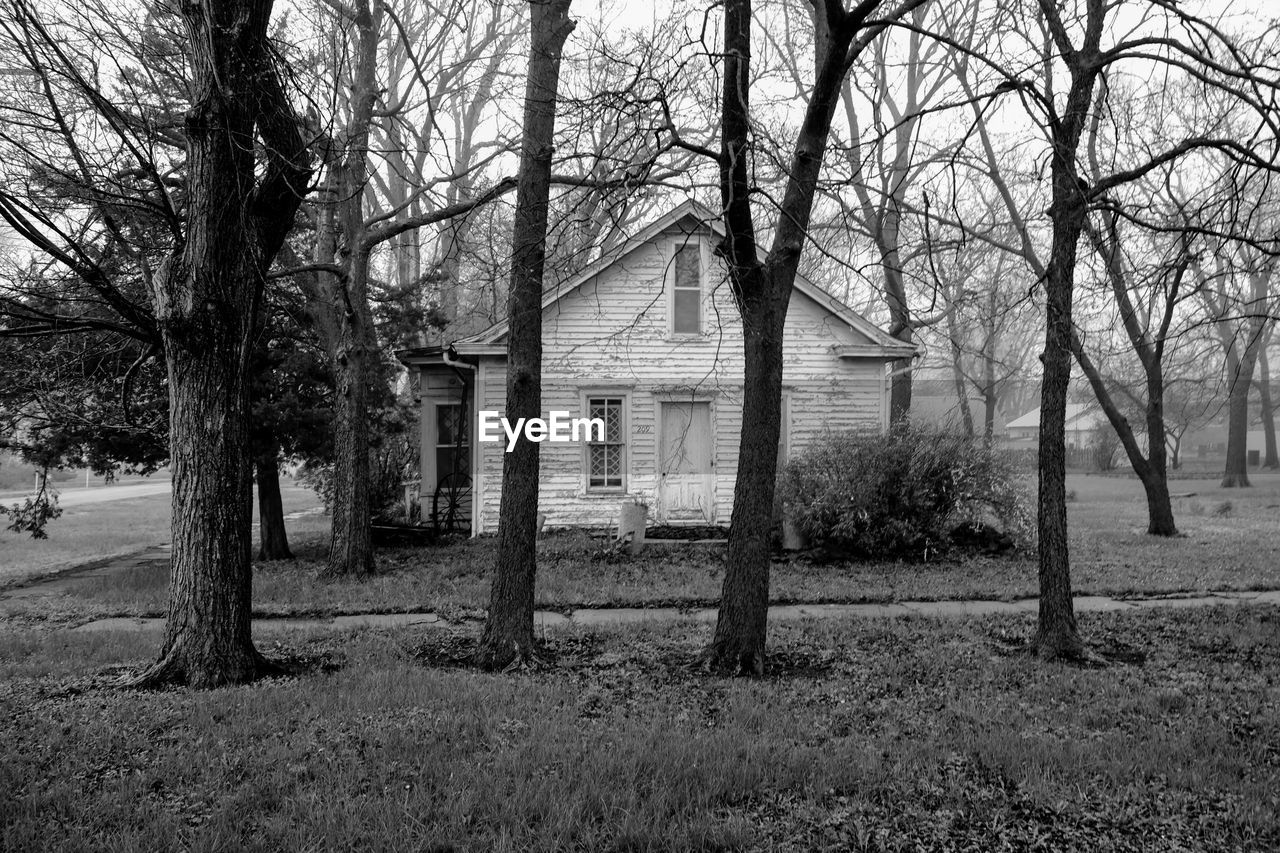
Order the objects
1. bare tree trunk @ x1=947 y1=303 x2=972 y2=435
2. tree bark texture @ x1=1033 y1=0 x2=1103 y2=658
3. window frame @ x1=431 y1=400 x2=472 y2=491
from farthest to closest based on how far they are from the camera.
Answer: window frame @ x1=431 y1=400 x2=472 y2=491 → bare tree trunk @ x1=947 y1=303 x2=972 y2=435 → tree bark texture @ x1=1033 y1=0 x2=1103 y2=658

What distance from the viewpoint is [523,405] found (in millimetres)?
7090

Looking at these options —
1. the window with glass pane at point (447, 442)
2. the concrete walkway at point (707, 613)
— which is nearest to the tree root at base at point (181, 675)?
the concrete walkway at point (707, 613)

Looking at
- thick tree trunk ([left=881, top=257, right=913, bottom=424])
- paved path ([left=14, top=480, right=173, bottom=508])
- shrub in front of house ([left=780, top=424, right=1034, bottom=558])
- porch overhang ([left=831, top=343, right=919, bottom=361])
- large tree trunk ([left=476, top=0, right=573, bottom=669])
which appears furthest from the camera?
paved path ([left=14, top=480, right=173, bottom=508])

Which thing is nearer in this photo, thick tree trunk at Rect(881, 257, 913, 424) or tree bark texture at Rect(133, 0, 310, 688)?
tree bark texture at Rect(133, 0, 310, 688)

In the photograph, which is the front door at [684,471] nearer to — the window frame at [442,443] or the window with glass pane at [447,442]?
the window frame at [442,443]

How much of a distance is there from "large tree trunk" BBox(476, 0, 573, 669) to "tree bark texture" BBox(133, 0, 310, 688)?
1.81 meters

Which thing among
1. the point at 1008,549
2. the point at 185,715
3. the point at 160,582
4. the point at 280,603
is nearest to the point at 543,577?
the point at 280,603

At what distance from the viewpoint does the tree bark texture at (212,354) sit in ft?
20.5

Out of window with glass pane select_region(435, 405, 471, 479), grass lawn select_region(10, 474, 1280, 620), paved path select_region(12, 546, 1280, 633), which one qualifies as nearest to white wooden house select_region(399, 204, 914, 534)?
grass lawn select_region(10, 474, 1280, 620)

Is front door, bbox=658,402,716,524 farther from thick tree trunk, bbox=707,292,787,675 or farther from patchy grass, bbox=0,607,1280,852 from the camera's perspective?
thick tree trunk, bbox=707,292,787,675

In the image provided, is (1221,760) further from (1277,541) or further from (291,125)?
(1277,541)

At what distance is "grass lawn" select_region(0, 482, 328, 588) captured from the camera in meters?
15.6

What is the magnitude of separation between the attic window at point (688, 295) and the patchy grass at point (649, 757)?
10.5 metres

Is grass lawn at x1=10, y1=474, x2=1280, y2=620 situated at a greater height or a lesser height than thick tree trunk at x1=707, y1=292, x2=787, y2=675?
lesser
